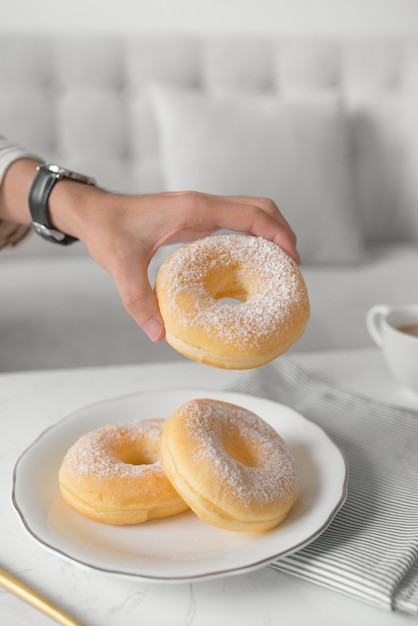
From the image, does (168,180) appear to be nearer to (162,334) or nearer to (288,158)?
(288,158)

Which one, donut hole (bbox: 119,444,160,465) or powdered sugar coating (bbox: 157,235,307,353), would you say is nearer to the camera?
powdered sugar coating (bbox: 157,235,307,353)

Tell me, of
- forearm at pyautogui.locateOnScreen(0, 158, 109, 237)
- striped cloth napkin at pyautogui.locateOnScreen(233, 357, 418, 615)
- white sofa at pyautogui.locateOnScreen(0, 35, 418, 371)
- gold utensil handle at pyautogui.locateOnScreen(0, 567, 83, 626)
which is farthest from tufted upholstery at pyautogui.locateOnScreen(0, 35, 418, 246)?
gold utensil handle at pyautogui.locateOnScreen(0, 567, 83, 626)

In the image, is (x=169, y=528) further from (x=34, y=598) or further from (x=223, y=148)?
(x=223, y=148)

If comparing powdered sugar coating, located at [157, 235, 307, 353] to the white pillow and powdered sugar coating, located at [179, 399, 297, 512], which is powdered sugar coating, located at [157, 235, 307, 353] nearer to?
powdered sugar coating, located at [179, 399, 297, 512]

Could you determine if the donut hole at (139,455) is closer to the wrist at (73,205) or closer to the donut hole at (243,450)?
the donut hole at (243,450)

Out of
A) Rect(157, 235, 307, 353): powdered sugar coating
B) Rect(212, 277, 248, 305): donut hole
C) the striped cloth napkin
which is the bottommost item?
the striped cloth napkin

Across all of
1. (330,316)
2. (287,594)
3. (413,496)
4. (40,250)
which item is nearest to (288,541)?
(287,594)
